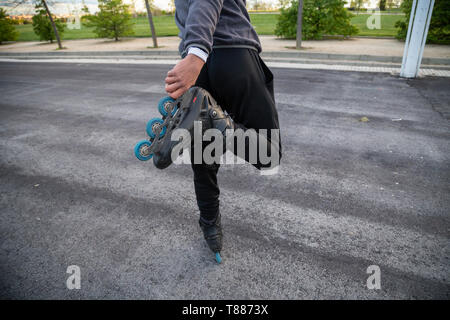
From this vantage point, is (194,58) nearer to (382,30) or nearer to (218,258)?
(218,258)

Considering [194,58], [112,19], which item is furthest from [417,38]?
[112,19]

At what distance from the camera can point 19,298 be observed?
186 centimetres

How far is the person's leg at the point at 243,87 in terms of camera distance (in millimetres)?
1630

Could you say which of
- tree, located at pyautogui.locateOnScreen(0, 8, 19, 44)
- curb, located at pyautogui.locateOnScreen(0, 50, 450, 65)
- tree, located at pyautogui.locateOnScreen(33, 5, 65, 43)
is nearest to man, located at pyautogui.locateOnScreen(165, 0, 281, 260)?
curb, located at pyautogui.locateOnScreen(0, 50, 450, 65)

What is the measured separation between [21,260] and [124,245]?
0.75 m

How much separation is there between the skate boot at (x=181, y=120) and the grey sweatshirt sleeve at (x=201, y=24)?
0.26 meters

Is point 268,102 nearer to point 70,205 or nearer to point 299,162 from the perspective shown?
point 299,162

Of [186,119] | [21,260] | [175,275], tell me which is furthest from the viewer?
[21,260]

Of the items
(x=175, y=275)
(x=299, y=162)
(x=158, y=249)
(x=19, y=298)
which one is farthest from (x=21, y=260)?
(x=299, y=162)

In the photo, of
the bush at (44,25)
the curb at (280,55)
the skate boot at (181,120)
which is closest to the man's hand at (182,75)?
the skate boot at (181,120)

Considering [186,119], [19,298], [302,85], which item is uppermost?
[186,119]

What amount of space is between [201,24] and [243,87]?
0.42 meters
